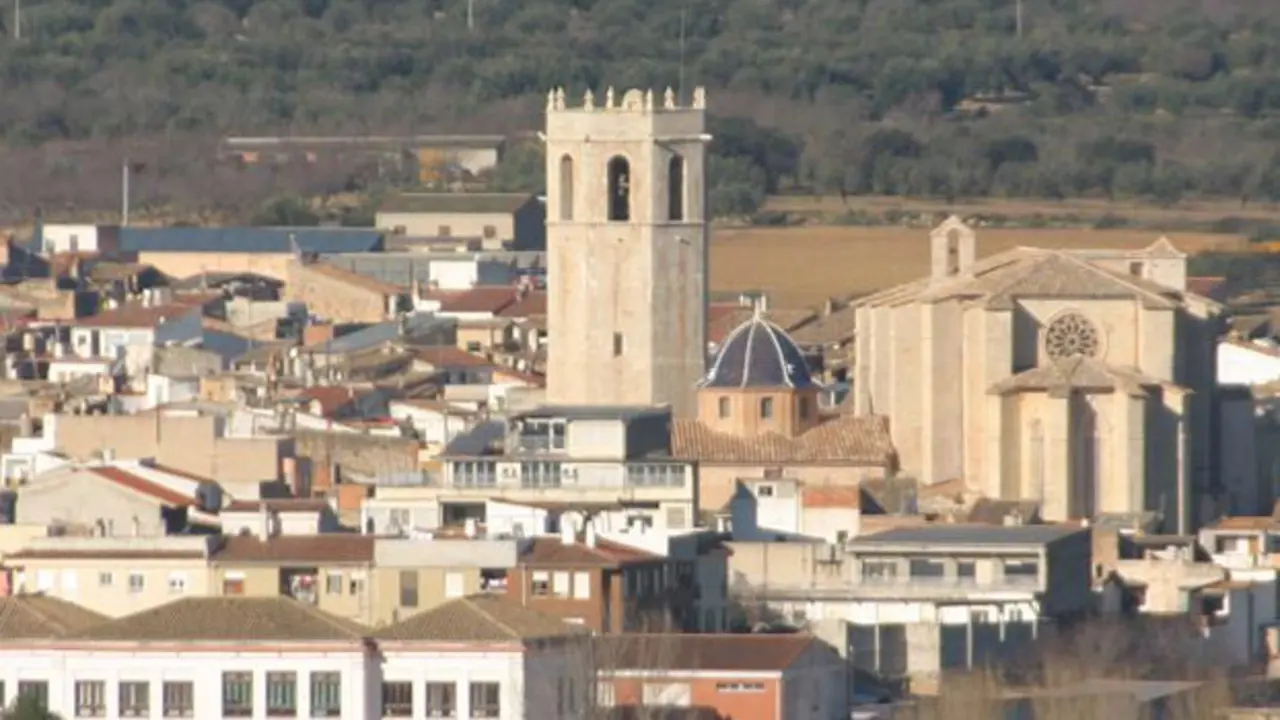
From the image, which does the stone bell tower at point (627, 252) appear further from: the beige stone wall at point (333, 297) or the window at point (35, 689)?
the beige stone wall at point (333, 297)

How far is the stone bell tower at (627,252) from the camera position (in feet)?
209

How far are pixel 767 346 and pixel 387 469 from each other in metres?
→ 3.35

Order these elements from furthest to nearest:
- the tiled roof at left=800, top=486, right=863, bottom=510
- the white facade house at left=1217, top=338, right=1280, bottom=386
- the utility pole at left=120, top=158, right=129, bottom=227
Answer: the utility pole at left=120, top=158, right=129, bottom=227, the white facade house at left=1217, top=338, right=1280, bottom=386, the tiled roof at left=800, top=486, right=863, bottom=510

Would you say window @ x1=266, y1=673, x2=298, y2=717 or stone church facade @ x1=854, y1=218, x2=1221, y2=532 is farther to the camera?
stone church facade @ x1=854, y1=218, x2=1221, y2=532

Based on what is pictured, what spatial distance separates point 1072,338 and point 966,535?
424 inches

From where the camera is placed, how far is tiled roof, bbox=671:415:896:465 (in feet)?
191

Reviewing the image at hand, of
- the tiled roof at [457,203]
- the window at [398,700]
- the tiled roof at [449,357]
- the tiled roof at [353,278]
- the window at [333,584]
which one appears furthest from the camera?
the tiled roof at [457,203]

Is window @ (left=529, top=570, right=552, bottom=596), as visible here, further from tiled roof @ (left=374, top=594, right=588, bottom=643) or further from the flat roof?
the flat roof

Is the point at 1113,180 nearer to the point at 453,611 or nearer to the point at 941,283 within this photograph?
the point at 941,283

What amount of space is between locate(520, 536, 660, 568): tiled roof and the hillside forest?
58124mm

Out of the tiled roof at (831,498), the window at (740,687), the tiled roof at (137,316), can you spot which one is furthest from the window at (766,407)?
the tiled roof at (137,316)

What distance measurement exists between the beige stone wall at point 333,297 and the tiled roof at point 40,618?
41.9 m

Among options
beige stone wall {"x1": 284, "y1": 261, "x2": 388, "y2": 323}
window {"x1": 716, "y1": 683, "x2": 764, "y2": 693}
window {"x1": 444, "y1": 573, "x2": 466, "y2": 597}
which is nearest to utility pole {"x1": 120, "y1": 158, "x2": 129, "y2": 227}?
beige stone wall {"x1": 284, "y1": 261, "x2": 388, "y2": 323}

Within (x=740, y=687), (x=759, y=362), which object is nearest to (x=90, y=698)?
(x=740, y=687)
